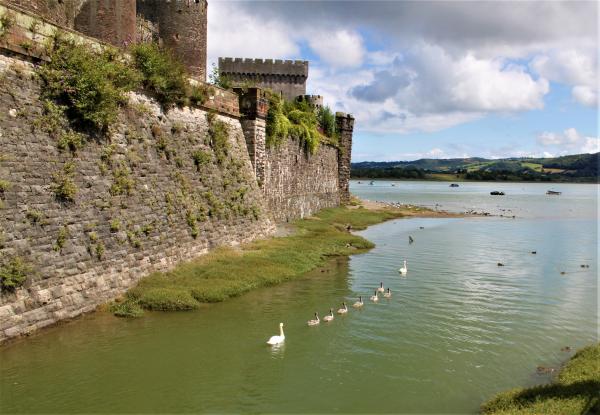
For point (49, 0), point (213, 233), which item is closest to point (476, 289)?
point (213, 233)

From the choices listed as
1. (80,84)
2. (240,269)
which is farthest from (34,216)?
(240,269)

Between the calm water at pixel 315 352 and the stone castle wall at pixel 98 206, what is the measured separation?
1216mm

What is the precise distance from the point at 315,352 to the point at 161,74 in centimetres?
1285

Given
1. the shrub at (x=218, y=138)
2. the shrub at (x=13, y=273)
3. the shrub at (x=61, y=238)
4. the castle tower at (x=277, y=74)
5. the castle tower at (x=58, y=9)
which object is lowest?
the shrub at (x=13, y=273)

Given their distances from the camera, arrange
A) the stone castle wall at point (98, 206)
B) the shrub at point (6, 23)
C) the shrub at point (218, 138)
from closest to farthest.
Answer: the stone castle wall at point (98, 206) → the shrub at point (6, 23) → the shrub at point (218, 138)

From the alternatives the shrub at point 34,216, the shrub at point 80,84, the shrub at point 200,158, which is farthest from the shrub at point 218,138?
the shrub at point 34,216

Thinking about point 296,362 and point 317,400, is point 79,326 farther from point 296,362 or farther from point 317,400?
point 317,400

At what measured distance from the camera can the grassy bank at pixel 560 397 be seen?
31.6ft

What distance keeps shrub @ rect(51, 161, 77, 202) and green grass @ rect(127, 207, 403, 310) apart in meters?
3.55

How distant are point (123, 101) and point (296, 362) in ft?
36.4

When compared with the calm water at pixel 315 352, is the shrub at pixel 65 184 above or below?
above

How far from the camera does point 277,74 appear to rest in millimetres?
59688

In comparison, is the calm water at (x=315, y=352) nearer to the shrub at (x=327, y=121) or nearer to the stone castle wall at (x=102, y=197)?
the stone castle wall at (x=102, y=197)

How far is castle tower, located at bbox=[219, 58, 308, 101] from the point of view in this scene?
58875 mm
